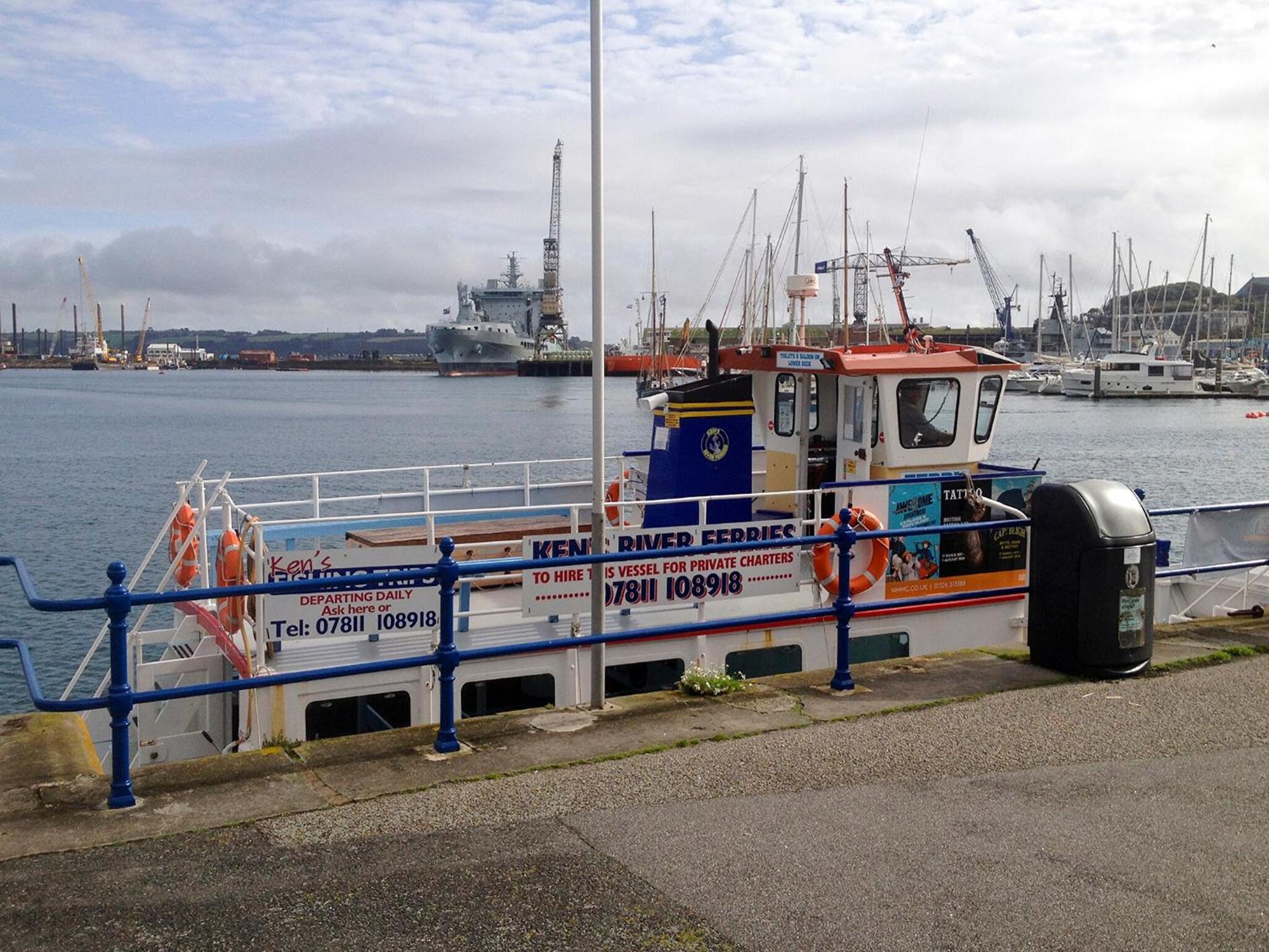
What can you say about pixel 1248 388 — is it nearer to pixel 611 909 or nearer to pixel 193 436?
pixel 193 436

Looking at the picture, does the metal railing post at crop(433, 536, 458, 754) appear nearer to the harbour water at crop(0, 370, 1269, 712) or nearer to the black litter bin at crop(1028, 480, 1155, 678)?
the black litter bin at crop(1028, 480, 1155, 678)

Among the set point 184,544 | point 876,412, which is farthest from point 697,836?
point 876,412

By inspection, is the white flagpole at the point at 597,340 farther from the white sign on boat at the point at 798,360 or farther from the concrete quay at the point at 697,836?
the white sign on boat at the point at 798,360

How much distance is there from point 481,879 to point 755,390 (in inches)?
377

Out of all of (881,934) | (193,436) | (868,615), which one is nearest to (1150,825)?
(881,934)

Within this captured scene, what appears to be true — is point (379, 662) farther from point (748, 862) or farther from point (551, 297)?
point (551, 297)

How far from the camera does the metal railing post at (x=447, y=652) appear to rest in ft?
20.6

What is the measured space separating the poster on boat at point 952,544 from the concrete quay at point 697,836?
4.53 m

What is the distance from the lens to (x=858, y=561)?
11406mm

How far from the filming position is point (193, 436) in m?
71.6

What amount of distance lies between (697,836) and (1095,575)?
362cm

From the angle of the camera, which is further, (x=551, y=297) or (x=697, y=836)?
(x=551, y=297)

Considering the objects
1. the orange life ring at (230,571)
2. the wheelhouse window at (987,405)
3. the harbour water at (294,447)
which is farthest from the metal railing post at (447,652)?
the wheelhouse window at (987,405)

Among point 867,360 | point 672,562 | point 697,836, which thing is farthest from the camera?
point 867,360
